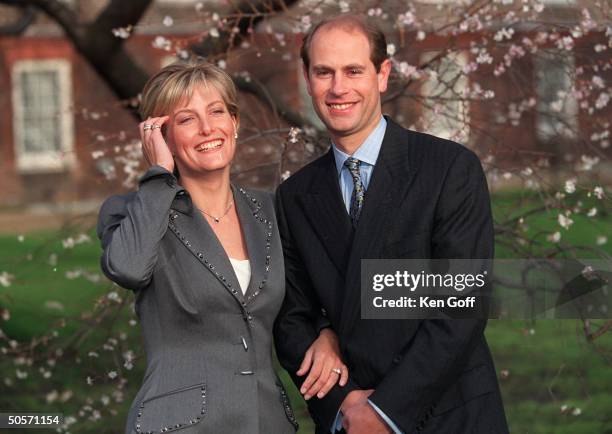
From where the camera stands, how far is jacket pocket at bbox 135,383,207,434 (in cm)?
336

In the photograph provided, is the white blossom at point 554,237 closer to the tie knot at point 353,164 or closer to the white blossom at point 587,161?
the white blossom at point 587,161

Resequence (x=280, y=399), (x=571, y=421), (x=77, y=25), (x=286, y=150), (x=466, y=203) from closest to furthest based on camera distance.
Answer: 1. (x=466, y=203)
2. (x=280, y=399)
3. (x=286, y=150)
4. (x=571, y=421)
5. (x=77, y=25)

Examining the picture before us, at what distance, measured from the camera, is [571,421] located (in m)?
7.05

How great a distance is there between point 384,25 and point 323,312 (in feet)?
15.7

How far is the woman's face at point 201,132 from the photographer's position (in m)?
3.58

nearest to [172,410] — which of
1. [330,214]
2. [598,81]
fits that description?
[330,214]

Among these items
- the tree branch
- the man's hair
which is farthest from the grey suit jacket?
the tree branch

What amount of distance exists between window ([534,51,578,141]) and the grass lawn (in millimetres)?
543

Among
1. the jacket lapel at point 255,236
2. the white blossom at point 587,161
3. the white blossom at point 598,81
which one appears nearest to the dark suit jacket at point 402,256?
the jacket lapel at point 255,236

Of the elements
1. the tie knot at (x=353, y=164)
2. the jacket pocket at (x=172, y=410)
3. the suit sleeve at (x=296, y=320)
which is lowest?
the jacket pocket at (x=172, y=410)

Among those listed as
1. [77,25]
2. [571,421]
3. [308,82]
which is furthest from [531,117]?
[308,82]

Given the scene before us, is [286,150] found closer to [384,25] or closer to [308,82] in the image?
[308,82]

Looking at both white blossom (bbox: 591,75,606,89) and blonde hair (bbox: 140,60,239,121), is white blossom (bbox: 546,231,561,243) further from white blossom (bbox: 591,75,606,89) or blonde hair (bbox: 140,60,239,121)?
blonde hair (bbox: 140,60,239,121)

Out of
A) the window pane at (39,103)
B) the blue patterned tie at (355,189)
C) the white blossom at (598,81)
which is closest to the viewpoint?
the blue patterned tie at (355,189)
